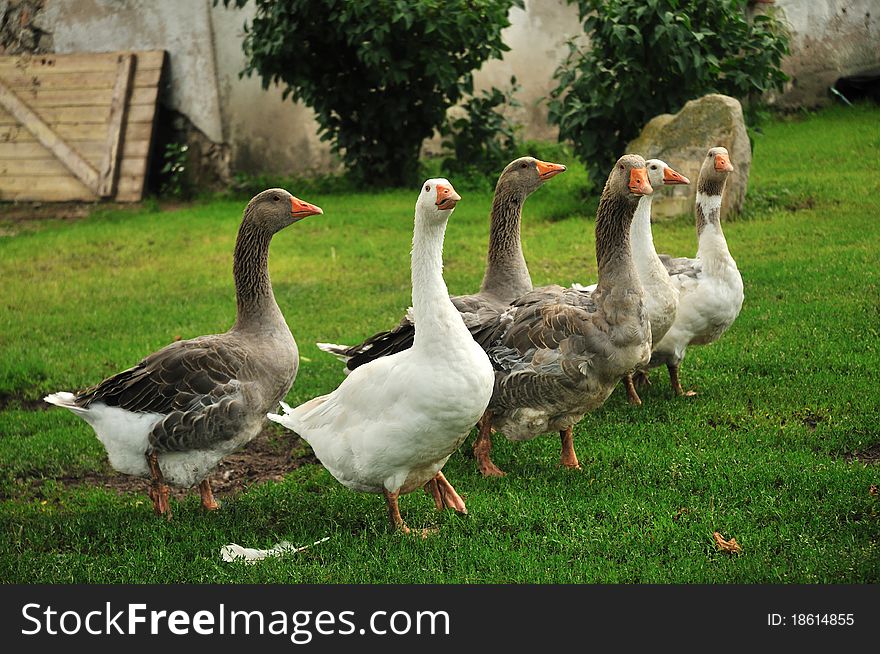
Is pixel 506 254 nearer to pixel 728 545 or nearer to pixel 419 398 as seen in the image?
pixel 419 398

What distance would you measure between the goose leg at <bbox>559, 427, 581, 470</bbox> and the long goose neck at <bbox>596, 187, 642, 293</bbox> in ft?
2.87

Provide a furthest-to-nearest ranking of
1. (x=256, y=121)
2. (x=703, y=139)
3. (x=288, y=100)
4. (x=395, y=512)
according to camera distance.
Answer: (x=288, y=100)
(x=256, y=121)
(x=703, y=139)
(x=395, y=512)

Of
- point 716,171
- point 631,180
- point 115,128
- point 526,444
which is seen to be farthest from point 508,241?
point 115,128

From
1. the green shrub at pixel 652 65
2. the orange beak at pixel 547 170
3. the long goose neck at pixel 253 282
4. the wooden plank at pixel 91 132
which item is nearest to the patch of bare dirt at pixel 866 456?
the orange beak at pixel 547 170

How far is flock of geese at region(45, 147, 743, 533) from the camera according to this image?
15.9 feet

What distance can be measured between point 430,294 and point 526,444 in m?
2.07

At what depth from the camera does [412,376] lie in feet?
15.8

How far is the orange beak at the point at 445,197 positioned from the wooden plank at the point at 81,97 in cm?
1082

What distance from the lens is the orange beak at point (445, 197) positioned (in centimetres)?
475

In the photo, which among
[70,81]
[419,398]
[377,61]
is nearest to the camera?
[419,398]

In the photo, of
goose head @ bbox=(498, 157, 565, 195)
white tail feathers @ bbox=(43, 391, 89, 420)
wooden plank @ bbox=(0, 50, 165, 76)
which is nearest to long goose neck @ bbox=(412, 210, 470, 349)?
white tail feathers @ bbox=(43, 391, 89, 420)

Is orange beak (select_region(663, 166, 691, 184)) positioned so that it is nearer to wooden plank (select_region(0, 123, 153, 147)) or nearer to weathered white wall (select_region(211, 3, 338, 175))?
weathered white wall (select_region(211, 3, 338, 175))

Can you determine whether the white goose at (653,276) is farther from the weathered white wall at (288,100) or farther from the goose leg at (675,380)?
the weathered white wall at (288,100)

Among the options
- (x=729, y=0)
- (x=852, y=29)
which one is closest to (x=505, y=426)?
(x=729, y=0)
